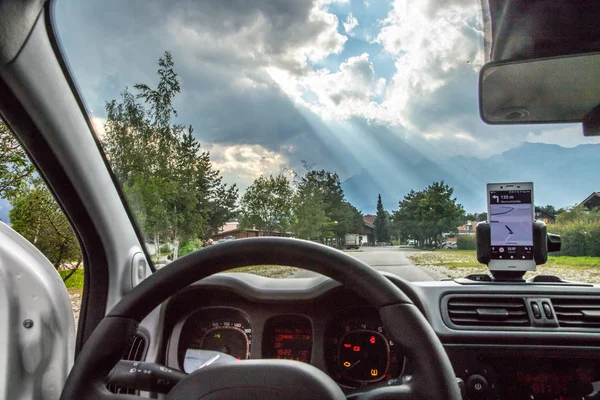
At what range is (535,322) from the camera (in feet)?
7.27

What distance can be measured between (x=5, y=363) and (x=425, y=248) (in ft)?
6.91

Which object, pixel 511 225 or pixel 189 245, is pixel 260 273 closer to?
pixel 189 245

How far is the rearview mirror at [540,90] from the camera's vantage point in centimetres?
185

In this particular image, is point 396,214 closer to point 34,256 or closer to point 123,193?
point 123,193

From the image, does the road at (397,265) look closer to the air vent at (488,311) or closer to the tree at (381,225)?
the tree at (381,225)

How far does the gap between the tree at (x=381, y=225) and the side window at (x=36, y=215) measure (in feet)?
5.24

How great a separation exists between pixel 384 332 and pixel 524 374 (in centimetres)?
75

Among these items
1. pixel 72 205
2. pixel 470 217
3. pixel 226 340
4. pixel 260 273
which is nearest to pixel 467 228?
pixel 470 217

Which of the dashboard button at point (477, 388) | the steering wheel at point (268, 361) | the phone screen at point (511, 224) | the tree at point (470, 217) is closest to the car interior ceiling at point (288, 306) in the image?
the dashboard button at point (477, 388)

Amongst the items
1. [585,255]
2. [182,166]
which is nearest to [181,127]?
[182,166]

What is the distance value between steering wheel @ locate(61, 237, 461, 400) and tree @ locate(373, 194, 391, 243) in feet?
4.45

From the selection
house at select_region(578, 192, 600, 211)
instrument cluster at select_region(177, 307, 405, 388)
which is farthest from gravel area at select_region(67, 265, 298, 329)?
house at select_region(578, 192, 600, 211)

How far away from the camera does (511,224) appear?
2455 millimetres

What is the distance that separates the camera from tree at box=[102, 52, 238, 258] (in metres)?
2.37
